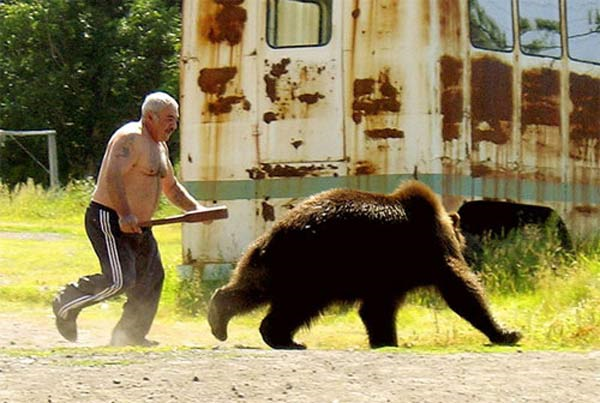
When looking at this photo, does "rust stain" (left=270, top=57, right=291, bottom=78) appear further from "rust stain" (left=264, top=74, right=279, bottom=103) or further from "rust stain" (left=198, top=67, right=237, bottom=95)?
"rust stain" (left=198, top=67, right=237, bottom=95)

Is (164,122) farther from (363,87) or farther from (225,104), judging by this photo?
(363,87)

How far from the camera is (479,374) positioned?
6707 millimetres

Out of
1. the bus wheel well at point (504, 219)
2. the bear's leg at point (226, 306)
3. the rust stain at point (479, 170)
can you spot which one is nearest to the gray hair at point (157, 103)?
the bear's leg at point (226, 306)

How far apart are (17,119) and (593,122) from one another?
890 inches

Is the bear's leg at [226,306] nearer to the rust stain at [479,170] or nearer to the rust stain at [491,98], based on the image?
the rust stain at [479,170]

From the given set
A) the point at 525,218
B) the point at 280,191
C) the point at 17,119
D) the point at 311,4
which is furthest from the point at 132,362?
the point at 17,119

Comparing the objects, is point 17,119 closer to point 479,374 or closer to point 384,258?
point 384,258

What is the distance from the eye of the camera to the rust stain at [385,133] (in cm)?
1135

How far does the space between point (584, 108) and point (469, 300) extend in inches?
153

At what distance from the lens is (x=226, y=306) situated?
9234 millimetres

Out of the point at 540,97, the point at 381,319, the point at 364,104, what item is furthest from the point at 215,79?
the point at 381,319

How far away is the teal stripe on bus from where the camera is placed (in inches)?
447

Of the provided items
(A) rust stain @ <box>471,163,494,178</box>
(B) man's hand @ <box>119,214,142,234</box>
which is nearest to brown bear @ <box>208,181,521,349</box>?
(B) man's hand @ <box>119,214,142,234</box>

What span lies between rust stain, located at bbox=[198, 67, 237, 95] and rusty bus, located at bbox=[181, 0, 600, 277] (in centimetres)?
1
